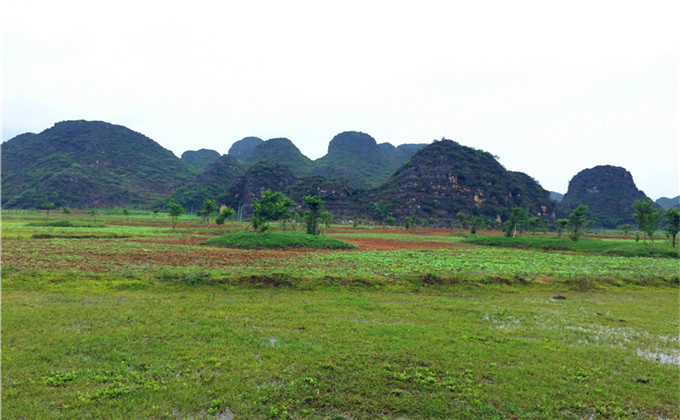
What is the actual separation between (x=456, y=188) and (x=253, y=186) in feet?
330

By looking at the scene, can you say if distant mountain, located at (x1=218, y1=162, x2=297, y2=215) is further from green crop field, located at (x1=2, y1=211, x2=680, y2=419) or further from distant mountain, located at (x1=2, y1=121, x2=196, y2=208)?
green crop field, located at (x1=2, y1=211, x2=680, y2=419)

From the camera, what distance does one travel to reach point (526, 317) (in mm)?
11555

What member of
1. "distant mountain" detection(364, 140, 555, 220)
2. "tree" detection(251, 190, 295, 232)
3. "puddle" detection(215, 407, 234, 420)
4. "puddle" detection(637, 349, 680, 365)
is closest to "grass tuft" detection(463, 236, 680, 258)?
"tree" detection(251, 190, 295, 232)

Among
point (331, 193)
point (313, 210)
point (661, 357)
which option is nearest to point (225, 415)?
point (661, 357)

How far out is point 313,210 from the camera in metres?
42.0

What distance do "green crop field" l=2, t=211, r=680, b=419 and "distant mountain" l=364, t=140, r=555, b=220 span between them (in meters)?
111

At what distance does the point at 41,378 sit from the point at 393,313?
31.8ft

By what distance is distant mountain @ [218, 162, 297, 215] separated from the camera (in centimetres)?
15012

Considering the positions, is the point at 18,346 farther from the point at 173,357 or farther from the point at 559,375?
the point at 559,375

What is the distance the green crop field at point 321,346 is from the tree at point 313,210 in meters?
24.8

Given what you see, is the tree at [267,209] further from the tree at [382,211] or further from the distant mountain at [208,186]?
the distant mountain at [208,186]

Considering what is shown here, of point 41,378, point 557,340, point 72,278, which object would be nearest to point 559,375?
point 557,340

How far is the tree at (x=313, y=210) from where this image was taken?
4103 cm

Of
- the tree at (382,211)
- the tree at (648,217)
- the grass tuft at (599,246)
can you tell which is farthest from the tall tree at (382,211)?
the tree at (648,217)
